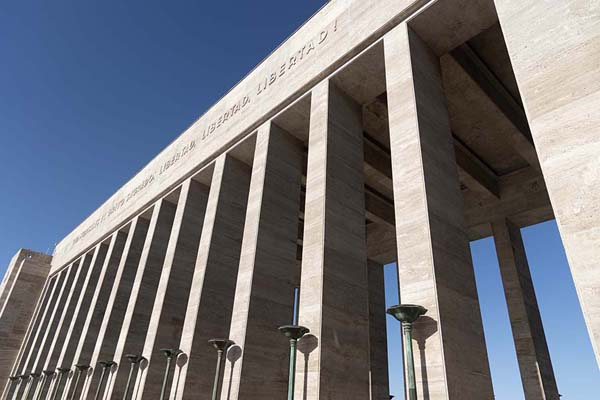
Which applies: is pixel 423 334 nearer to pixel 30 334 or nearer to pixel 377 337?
pixel 377 337

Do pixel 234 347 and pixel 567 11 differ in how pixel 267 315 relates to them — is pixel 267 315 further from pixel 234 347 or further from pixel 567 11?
pixel 567 11

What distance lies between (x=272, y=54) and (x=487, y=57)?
30.3 ft

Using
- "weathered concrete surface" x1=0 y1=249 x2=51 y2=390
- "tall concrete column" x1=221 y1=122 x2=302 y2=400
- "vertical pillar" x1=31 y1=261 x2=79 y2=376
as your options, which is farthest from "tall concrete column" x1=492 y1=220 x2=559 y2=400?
"weathered concrete surface" x1=0 y1=249 x2=51 y2=390

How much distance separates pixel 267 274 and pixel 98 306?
16.4 meters

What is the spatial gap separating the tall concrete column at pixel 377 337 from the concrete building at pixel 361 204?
0.43 feet

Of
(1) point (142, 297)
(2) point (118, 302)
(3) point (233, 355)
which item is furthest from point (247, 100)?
(2) point (118, 302)

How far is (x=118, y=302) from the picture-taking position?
22750 millimetres

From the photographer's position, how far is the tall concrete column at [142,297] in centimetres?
1850

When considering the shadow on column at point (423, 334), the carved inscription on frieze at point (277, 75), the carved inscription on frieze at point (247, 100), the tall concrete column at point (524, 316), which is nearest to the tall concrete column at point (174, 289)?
the carved inscription on frieze at point (247, 100)

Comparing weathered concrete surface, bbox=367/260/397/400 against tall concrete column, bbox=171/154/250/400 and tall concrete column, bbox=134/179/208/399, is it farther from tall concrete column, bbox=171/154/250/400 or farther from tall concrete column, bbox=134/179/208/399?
tall concrete column, bbox=134/179/208/399

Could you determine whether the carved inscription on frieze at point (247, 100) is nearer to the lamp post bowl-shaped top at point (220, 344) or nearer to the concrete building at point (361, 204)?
the concrete building at point (361, 204)

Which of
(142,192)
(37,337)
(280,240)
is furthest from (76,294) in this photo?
(280,240)

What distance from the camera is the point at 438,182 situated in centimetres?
1012

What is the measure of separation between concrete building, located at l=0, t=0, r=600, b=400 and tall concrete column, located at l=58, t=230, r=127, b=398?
0.12 meters
